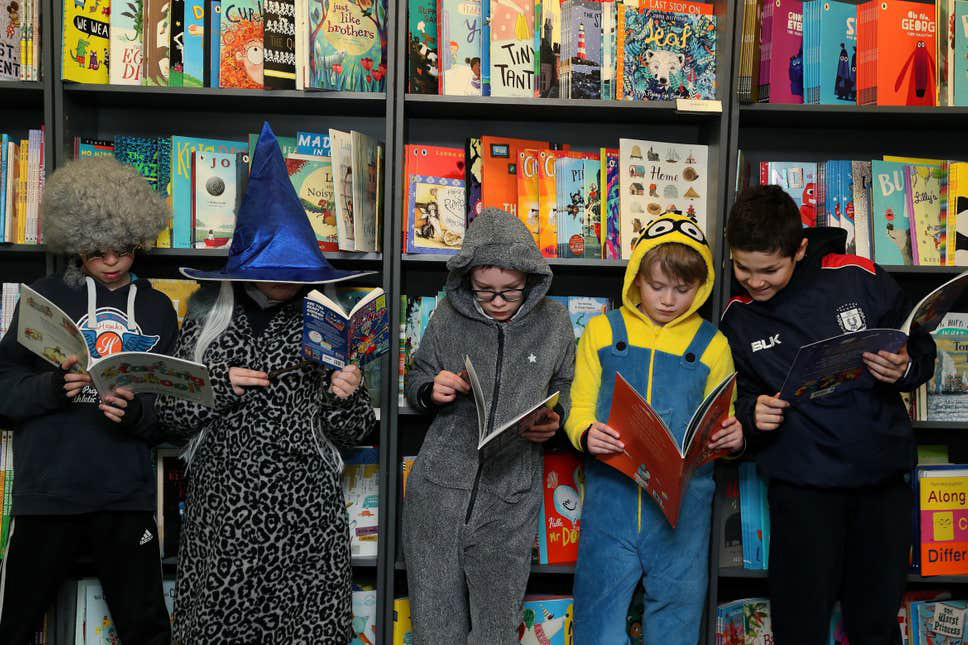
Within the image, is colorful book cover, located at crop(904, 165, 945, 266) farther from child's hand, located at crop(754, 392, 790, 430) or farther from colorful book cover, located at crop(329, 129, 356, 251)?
colorful book cover, located at crop(329, 129, 356, 251)

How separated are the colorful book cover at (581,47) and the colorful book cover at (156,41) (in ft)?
3.94

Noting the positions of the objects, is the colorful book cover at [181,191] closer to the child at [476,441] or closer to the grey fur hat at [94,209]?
the grey fur hat at [94,209]

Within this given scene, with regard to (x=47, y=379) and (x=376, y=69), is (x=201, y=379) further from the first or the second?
(x=376, y=69)

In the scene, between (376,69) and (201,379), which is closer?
(201,379)

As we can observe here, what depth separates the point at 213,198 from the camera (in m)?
2.30

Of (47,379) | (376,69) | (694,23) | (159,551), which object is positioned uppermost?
(694,23)

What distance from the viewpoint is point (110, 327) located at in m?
2.09

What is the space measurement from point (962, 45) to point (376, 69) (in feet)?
5.81

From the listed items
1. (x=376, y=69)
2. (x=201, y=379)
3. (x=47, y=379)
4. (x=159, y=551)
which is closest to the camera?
(x=201, y=379)

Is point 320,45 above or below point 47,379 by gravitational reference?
above

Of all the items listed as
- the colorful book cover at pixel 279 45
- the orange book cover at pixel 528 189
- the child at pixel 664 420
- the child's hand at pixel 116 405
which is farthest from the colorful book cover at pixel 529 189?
the child's hand at pixel 116 405

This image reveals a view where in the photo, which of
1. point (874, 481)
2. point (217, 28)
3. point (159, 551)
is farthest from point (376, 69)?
point (874, 481)

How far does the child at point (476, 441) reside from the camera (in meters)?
2.02

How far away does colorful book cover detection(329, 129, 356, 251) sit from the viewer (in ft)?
7.22
